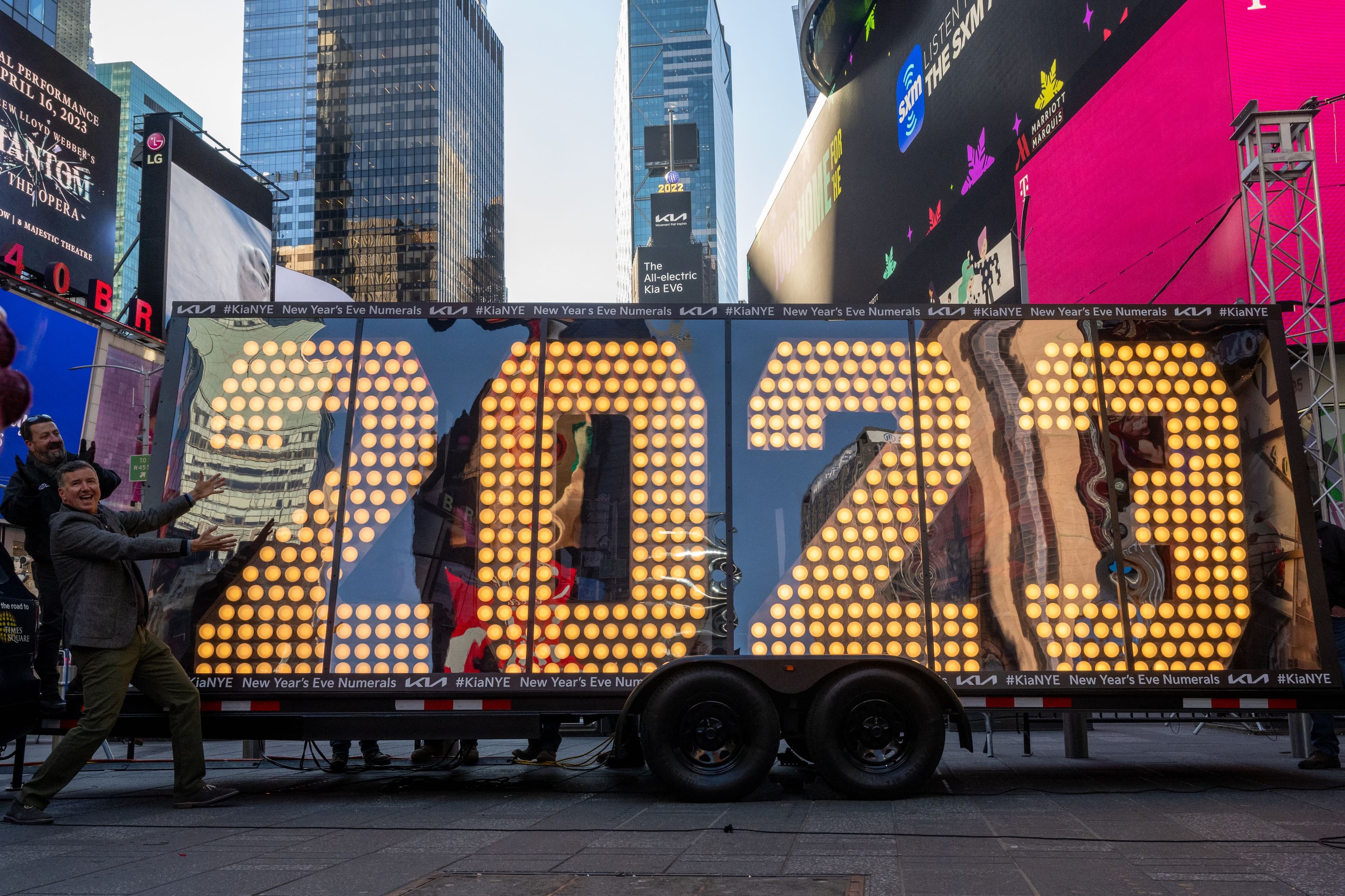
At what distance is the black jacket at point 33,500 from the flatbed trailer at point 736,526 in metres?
0.84

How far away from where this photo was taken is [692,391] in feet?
21.3

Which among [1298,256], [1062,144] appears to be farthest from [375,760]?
[1062,144]

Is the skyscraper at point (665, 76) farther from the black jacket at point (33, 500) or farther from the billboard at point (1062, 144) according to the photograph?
the black jacket at point (33, 500)

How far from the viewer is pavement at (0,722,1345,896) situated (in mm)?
3895

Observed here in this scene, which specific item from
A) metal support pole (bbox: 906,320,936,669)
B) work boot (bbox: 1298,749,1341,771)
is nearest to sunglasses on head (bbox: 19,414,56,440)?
metal support pole (bbox: 906,320,936,669)

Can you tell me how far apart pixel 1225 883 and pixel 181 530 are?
5803mm

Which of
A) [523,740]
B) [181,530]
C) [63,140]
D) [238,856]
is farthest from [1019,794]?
[63,140]

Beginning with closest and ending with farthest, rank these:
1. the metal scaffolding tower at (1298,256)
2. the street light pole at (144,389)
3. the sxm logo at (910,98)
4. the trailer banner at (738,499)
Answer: the trailer banner at (738,499), the metal scaffolding tower at (1298,256), the street light pole at (144,389), the sxm logo at (910,98)

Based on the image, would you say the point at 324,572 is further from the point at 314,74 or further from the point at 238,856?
the point at 314,74

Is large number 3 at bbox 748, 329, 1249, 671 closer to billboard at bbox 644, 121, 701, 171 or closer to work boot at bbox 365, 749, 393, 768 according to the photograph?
work boot at bbox 365, 749, 393, 768

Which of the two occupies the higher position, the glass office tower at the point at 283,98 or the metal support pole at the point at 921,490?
the glass office tower at the point at 283,98

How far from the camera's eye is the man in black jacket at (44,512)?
6410 millimetres

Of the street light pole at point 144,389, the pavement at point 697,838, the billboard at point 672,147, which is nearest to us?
the pavement at point 697,838

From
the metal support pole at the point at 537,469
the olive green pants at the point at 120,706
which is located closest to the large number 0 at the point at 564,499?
the metal support pole at the point at 537,469
